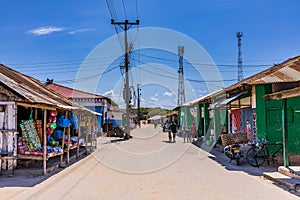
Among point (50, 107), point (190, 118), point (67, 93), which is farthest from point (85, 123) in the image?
point (190, 118)

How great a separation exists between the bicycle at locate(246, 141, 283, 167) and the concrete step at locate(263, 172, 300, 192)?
197cm

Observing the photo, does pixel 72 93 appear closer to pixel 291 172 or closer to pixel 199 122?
pixel 199 122

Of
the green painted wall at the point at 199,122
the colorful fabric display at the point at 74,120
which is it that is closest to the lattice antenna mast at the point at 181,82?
the green painted wall at the point at 199,122

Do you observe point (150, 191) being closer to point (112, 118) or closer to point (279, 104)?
point (279, 104)

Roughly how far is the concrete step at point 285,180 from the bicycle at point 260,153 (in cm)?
197

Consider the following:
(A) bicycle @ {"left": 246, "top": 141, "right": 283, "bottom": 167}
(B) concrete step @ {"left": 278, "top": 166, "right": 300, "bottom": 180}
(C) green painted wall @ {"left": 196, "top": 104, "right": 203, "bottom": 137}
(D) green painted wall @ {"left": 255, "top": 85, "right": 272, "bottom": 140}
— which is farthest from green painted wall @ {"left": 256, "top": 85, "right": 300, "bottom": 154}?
(C) green painted wall @ {"left": 196, "top": 104, "right": 203, "bottom": 137}

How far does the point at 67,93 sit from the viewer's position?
3250cm

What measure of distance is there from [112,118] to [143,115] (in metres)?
76.4

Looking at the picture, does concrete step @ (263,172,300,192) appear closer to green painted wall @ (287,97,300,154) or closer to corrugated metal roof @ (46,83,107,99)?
green painted wall @ (287,97,300,154)

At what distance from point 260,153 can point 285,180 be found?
3.33m

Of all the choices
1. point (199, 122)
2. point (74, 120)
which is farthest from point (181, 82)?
point (74, 120)

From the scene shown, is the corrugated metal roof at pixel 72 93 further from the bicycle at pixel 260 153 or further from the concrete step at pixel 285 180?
the concrete step at pixel 285 180

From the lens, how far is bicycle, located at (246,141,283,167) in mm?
11531

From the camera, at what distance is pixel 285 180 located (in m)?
8.52
